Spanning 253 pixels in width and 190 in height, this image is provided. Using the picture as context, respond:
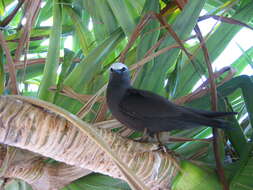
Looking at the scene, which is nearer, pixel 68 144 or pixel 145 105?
pixel 68 144

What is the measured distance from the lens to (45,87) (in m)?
0.89

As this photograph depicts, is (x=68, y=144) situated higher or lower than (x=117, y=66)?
lower

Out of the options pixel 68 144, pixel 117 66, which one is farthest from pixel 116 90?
pixel 68 144

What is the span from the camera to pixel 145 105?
0.90m

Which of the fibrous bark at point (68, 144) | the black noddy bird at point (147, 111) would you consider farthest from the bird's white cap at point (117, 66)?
the fibrous bark at point (68, 144)

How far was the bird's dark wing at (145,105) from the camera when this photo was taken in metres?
0.85

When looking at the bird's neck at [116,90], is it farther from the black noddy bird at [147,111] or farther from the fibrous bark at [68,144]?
the fibrous bark at [68,144]

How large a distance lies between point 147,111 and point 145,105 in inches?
0.6

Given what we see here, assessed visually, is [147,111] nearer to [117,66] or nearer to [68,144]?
[117,66]

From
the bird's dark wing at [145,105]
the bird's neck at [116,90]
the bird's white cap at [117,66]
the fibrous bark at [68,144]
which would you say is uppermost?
the bird's white cap at [117,66]

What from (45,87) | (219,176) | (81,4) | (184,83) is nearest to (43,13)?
(81,4)

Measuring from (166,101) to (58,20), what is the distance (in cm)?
35

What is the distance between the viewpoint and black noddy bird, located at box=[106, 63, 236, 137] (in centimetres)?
79

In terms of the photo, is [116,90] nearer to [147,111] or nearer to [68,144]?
[147,111]
